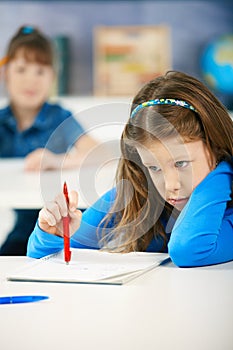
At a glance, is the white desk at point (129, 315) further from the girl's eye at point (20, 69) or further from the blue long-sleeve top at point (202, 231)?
the girl's eye at point (20, 69)

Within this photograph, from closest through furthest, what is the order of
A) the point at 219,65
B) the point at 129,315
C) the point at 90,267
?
the point at 129,315 → the point at 90,267 → the point at 219,65

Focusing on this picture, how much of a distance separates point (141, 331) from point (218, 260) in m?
0.38

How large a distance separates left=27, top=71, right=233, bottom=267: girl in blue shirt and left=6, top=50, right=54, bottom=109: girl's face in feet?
5.30

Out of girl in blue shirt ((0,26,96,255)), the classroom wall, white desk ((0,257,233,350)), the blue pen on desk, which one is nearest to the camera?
white desk ((0,257,233,350))

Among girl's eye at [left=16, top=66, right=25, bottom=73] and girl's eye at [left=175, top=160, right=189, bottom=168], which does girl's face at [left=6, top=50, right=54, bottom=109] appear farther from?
girl's eye at [left=175, top=160, right=189, bottom=168]

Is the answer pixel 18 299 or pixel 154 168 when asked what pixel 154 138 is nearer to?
pixel 154 168

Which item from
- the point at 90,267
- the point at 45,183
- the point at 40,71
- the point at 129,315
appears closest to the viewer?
the point at 129,315

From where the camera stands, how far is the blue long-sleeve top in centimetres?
111

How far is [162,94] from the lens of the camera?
120cm

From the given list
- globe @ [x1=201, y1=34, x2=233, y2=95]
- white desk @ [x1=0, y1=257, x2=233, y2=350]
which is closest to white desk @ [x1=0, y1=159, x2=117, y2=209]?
white desk @ [x1=0, y1=257, x2=233, y2=350]

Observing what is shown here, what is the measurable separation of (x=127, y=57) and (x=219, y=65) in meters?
0.48

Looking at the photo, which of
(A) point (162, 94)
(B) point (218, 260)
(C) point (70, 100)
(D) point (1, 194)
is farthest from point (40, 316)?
(C) point (70, 100)

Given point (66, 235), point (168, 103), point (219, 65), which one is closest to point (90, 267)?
point (66, 235)

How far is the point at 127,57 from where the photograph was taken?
3.96m
